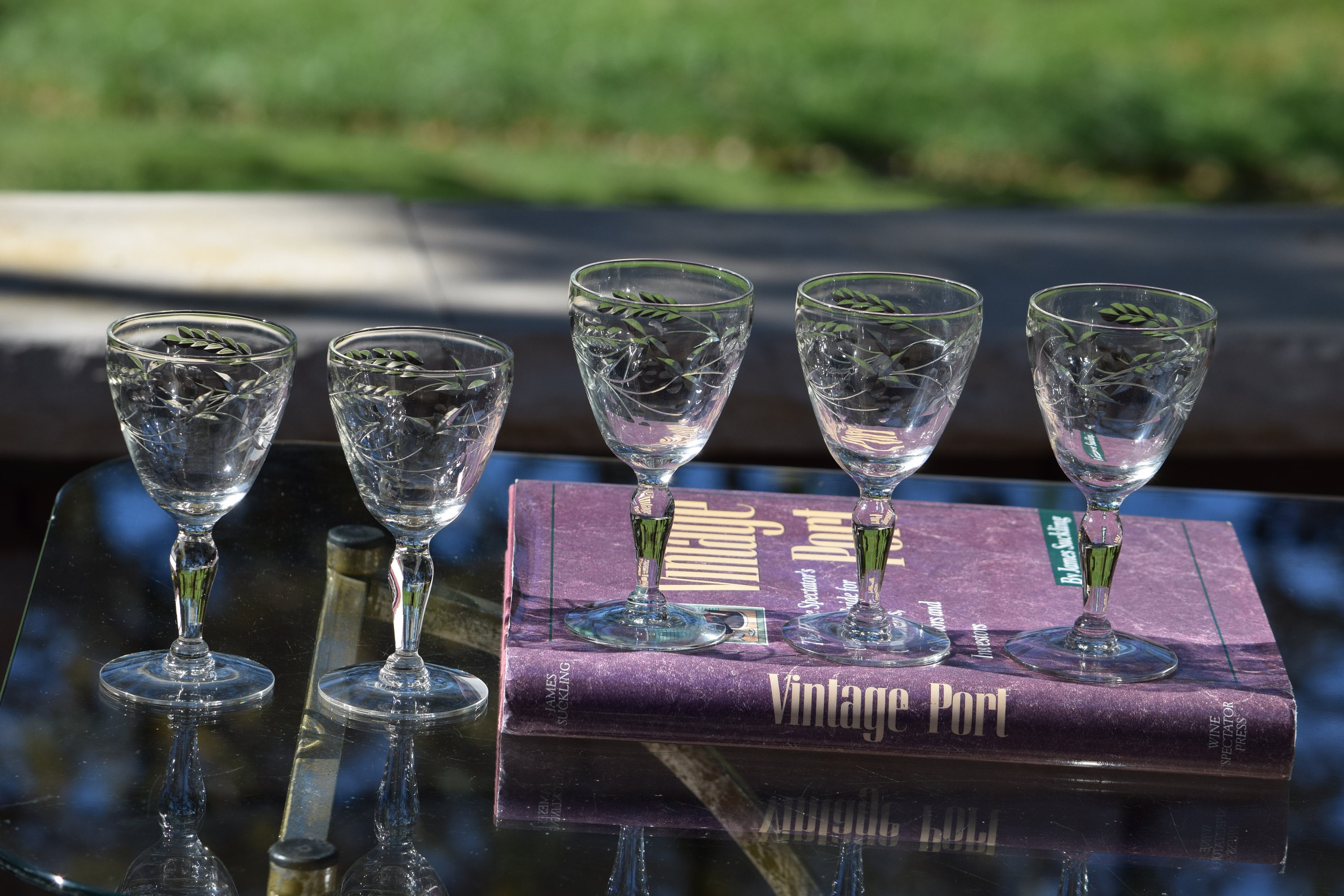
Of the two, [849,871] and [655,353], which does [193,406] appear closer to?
[655,353]

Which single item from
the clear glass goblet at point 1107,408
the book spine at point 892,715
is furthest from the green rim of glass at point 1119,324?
the book spine at point 892,715

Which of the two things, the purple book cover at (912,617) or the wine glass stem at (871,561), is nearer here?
the purple book cover at (912,617)

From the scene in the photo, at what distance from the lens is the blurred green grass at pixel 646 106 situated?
4781 millimetres

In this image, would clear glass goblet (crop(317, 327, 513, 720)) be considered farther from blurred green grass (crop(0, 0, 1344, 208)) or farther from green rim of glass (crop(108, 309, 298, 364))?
blurred green grass (crop(0, 0, 1344, 208))

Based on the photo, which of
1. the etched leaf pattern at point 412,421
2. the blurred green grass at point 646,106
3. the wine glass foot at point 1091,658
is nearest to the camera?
the etched leaf pattern at point 412,421

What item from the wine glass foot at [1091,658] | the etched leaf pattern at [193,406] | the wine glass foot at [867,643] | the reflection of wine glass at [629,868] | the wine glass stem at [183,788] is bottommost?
the wine glass stem at [183,788]

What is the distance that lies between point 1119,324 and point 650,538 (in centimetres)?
38

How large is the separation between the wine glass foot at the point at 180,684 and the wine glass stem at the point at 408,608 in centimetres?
9

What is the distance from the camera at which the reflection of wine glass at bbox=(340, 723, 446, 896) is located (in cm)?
93

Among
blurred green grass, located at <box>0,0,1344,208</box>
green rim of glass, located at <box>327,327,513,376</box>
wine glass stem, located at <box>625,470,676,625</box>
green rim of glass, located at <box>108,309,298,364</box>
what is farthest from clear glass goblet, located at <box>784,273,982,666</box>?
blurred green grass, located at <box>0,0,1344,208</box>

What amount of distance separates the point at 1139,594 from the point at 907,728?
0.31 metres

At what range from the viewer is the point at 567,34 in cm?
557

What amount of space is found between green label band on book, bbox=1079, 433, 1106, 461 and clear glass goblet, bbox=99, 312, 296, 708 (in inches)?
21.2

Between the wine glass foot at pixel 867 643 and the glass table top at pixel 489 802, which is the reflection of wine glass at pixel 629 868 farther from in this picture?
the wine glass foot at pixel 867 643
